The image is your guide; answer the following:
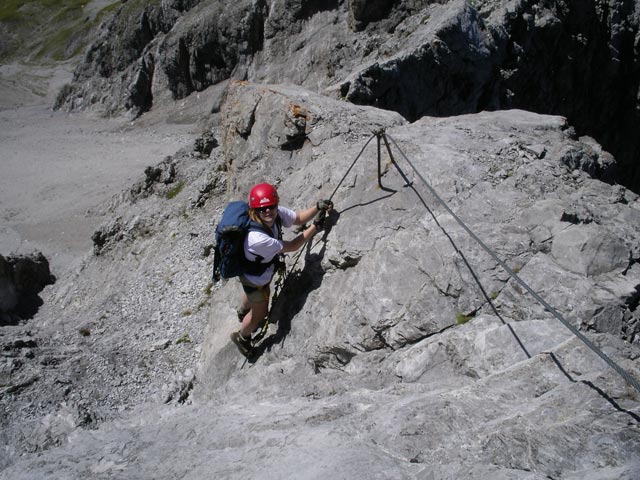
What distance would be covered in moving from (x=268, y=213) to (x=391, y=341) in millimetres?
2982

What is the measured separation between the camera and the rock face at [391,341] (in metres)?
5.12

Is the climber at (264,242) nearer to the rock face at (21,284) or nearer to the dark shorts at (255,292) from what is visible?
the dark shorts at (255,292)

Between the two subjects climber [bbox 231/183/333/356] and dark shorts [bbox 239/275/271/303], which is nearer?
climber [bbox 231/183/333/356]

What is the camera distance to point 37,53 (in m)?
100

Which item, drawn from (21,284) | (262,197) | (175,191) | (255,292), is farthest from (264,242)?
(21,284)

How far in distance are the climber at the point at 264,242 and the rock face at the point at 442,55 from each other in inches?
566

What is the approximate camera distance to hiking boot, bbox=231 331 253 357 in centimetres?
984

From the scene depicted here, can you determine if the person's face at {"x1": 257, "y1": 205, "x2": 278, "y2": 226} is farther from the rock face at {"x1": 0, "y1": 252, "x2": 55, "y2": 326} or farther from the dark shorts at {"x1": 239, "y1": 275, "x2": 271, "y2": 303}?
the rock face at {"x1": 0, "y1": 252, "x2": 55, "y2": 326}

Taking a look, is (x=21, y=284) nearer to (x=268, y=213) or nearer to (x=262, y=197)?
(x=268, y=213)

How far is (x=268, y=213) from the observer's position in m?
8.24

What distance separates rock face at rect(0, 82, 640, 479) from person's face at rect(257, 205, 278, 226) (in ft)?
5.19

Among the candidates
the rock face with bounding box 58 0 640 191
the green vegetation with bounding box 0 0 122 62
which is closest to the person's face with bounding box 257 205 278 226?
the rock face with bounding box 58 0 640 191

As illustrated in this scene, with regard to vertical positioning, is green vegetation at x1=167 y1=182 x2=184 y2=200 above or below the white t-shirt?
below

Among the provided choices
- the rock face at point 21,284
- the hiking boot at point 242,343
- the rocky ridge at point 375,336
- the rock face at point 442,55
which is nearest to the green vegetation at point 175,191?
the rocky ridge at point 375,336
